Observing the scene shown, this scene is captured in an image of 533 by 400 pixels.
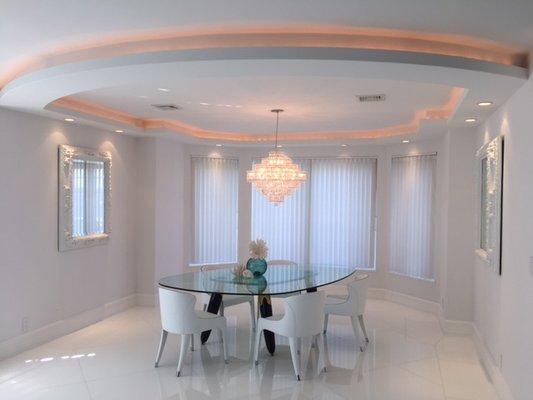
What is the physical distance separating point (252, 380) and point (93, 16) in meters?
3.14

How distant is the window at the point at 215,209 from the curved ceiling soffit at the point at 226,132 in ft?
2.03

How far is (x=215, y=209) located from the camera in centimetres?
780

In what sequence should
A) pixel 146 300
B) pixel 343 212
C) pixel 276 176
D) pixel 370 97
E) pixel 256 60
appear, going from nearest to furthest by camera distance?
pixel 256 60 → pixel 370 97 → pixel 276 176 → pixel 146 300 → pixel 343 212

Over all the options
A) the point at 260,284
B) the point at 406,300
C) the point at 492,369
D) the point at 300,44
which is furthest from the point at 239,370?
the point at 406,300

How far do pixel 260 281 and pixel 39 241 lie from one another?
2.38 metres

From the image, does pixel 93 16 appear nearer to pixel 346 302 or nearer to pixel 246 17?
pixel 246 17

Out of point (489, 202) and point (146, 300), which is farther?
point (146, 300)

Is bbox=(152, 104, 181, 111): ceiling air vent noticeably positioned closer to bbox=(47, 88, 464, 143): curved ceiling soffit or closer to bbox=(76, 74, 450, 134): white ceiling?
bbox=(76, 74, 450, 134): white ceiling

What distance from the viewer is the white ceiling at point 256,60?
2479mm

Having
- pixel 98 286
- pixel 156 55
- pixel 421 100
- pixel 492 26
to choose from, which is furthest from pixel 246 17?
pixel 98 286

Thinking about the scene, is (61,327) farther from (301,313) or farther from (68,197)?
(301,313)

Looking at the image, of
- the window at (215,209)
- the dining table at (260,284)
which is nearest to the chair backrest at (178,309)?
the dining table at (260,284)

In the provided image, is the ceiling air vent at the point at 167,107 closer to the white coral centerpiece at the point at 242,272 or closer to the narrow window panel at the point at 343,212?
the white coral centerpiece at the point at 242,272

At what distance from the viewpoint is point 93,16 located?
266 centimetres
